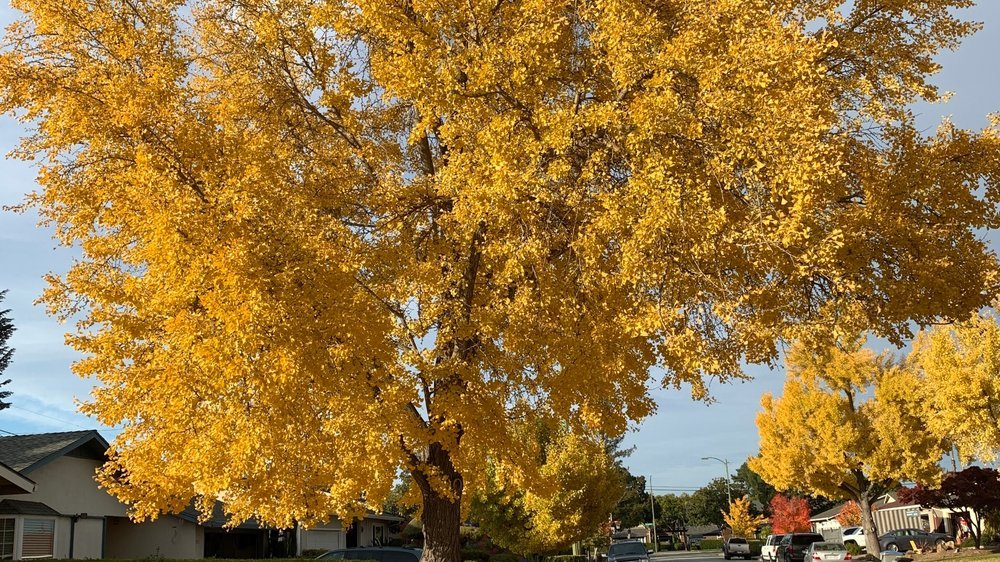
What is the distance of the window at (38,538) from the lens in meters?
18.4

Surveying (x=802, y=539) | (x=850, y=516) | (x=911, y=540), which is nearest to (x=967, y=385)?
(x=802, y=539)

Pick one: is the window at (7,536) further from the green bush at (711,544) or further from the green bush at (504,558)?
the green bush at (711,544)

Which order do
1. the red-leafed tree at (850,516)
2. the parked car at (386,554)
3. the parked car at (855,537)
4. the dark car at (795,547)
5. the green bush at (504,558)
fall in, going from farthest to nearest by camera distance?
the red-leafed tree at (850,516) → the parked car at (855,537) → the dark car at (795,547) → the green bush at (504,558) → the parked car at (386,554)

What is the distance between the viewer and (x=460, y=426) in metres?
11.1

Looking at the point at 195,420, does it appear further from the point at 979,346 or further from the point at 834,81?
the point at 979,346

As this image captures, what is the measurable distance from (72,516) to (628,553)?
774 inches

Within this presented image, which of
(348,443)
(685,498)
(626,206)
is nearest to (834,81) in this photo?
(626,206)

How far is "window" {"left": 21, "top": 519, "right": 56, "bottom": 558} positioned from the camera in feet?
60.4

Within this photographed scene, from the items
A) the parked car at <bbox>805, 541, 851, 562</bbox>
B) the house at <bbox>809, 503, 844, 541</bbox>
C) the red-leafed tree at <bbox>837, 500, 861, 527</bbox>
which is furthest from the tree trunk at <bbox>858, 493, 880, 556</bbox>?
the house at <bbox>809, 503, 844, 541</bbox>

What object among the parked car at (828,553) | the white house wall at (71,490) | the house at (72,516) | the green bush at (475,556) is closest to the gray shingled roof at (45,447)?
the house at (72,516)

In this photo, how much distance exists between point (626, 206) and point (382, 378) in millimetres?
3774

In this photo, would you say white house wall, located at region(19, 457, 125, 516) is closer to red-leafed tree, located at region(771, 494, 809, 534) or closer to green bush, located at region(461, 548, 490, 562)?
green bush, located at region(461, 548, 490, 562)

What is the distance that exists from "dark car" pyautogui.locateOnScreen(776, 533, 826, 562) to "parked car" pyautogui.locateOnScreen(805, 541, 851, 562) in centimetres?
376

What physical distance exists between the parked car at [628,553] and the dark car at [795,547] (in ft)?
19.5
